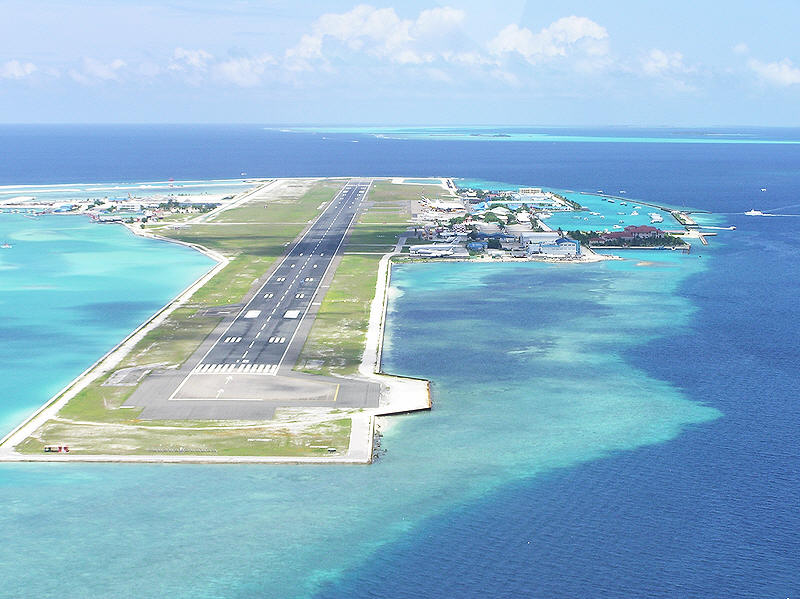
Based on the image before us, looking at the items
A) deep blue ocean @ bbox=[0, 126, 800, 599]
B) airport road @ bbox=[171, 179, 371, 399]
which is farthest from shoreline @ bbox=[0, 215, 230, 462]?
airport road @ bbox=[171, 179, 371, 399]

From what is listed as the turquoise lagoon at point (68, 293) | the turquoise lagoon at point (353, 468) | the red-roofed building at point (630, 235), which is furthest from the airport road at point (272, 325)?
the red-roofed building at point (630, 235)

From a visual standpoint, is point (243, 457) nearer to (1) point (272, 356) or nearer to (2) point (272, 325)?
(1) point (272, 356)

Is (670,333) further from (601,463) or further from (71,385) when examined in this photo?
(71,385)

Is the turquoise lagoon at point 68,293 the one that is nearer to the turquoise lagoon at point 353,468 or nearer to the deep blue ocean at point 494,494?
the turquoise lagoon at point 353,468

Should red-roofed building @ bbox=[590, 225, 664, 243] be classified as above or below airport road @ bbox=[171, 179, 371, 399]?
above

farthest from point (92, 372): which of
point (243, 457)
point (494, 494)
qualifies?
point (494, 494)

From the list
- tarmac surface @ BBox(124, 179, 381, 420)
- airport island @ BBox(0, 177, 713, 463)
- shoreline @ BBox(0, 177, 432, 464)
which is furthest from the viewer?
tarmac surface @ BBox(124, 179, 381, 420)

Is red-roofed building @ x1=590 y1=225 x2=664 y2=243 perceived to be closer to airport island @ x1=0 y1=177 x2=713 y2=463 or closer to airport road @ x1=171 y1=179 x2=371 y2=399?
airport island @ x1=0 y1=177 x2=713 y2=463
